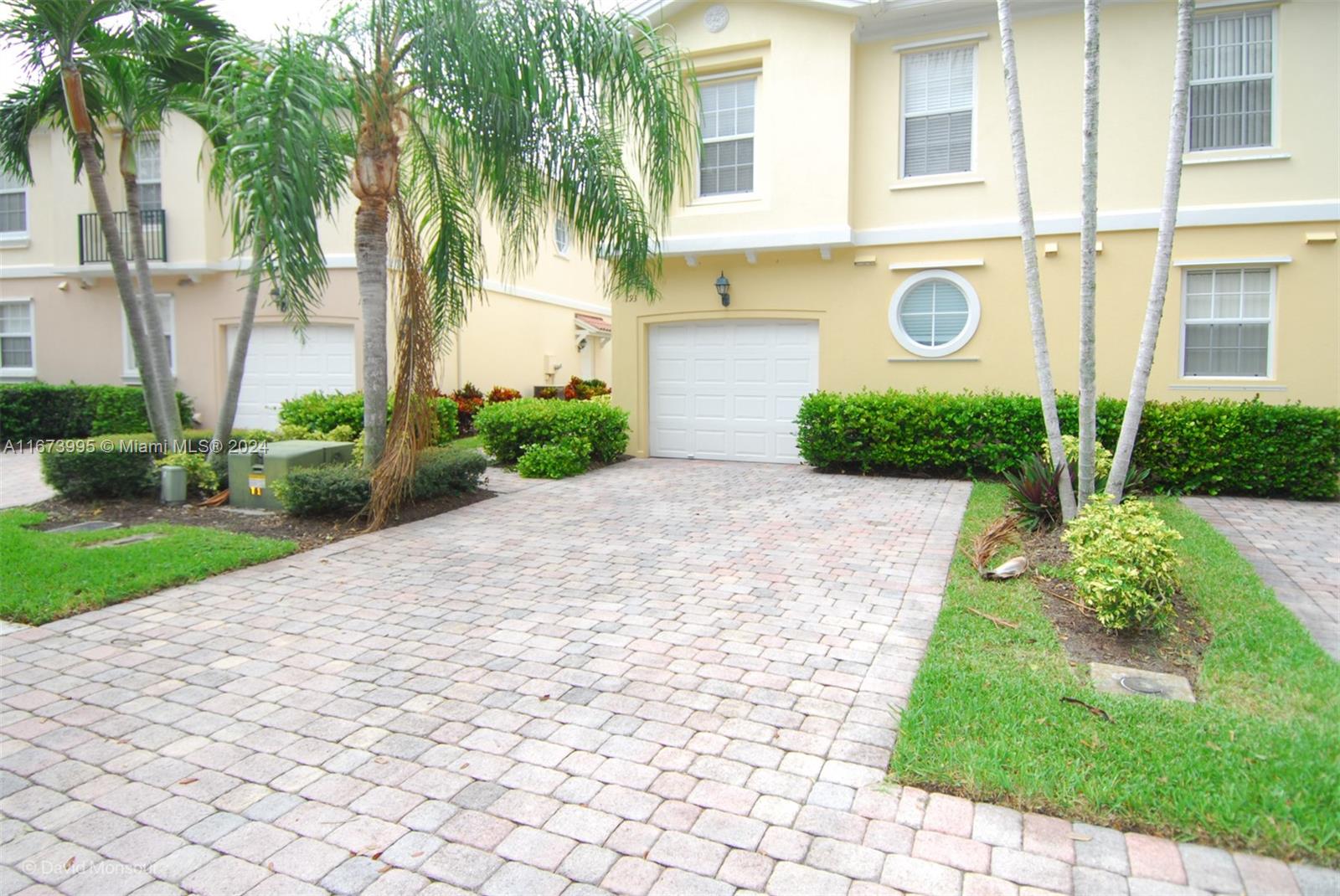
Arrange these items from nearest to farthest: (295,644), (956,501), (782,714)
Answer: (782,714)
(295,644)
(956,501)

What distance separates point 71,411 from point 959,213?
1682 cm

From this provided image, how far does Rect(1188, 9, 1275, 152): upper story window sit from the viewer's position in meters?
10.5

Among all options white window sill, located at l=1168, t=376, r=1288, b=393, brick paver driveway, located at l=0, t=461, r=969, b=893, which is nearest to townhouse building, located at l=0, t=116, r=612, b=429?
white window sill, located at l=1168, t=376, r=1288, b=393

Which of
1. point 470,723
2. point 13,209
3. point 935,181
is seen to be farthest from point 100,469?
point 13,209

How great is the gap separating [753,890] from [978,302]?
10.5m

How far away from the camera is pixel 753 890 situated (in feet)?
8.71

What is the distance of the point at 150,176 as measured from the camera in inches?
647

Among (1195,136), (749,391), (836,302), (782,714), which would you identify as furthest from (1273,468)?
(782,714)

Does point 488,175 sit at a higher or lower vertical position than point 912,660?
higher

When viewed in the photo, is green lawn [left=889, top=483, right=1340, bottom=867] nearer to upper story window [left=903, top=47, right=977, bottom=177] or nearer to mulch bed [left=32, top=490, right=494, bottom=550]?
mulch bed [left=32, top=490, right=494, bottom=550]

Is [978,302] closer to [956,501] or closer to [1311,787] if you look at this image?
[956,501]

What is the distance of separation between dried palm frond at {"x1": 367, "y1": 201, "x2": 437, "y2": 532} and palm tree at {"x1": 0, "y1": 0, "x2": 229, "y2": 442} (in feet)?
10.7

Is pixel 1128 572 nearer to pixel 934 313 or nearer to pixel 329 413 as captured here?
pixel 934 313

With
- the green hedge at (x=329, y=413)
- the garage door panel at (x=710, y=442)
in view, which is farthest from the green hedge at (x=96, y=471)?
the garage door panel at (x=710, y=442)
